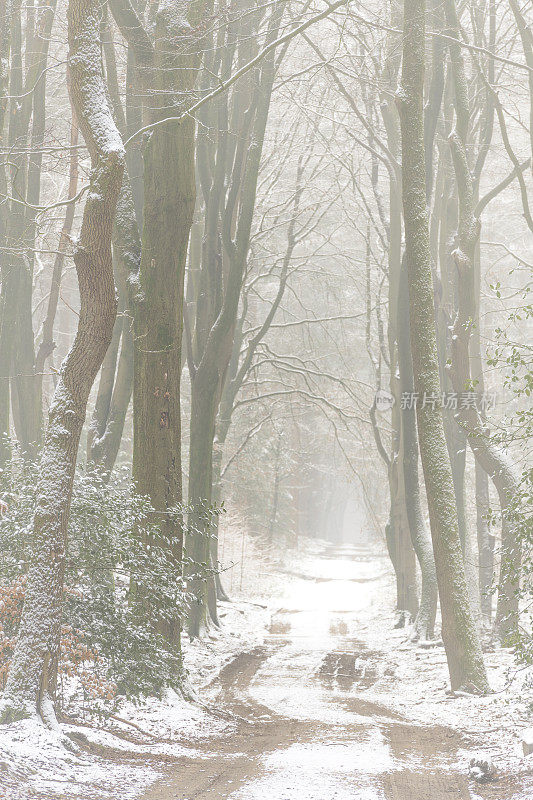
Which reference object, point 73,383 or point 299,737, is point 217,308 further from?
point 299,737

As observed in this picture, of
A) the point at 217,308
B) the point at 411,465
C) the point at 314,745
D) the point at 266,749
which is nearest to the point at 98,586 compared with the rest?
the point at 266,749

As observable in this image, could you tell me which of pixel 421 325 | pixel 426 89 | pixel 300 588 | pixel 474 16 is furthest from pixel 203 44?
pixel 300 588

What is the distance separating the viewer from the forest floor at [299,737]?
17.5 ft

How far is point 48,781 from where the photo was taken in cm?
497

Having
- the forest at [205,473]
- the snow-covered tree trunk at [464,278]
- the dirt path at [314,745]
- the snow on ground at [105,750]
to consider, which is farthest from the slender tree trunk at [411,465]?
the snow on ground at [105,750]

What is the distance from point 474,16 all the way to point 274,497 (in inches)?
895

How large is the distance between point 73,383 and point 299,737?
390 centimetres

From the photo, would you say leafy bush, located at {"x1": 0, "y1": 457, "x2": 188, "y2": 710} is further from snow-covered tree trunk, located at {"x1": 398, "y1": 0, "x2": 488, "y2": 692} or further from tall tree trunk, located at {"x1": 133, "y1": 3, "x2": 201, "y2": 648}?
snow-covered tree trunk, located at {"x1": 398, "y1": 0, "x2": 488, "y2": 692}

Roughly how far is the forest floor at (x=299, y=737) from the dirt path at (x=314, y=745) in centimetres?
2

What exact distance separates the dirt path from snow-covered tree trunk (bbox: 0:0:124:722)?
3.93 feet

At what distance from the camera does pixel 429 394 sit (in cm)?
994

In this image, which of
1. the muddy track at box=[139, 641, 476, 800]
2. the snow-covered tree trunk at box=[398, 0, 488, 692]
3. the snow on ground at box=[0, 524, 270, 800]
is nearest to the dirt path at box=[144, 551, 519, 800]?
the muddy track at box=[139, 641, 476, 800]

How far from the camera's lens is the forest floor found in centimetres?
533

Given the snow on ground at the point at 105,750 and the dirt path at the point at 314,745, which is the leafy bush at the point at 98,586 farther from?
the dirt path at the point at 314,745
